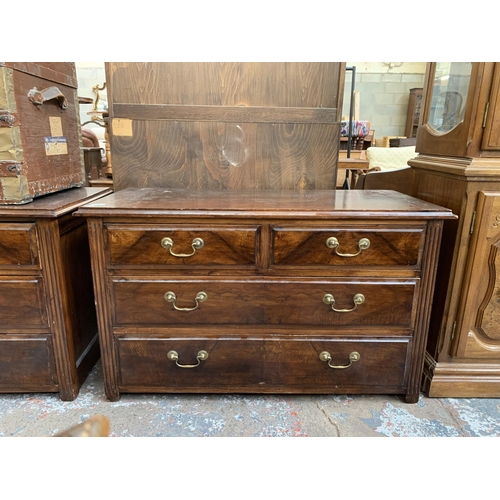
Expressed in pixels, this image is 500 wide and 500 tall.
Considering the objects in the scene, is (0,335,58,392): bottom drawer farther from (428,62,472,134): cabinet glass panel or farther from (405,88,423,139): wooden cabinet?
(405,88,423,139): wooden cabinet

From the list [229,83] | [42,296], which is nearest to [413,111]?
[229,83]

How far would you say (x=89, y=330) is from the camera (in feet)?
5.68

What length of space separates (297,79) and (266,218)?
0.89m

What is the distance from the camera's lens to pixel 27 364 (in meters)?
1.49

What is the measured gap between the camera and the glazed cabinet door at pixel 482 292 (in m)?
1.39

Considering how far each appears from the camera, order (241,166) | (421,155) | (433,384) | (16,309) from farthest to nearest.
→ 1. (241,166)
2. (421,155)
3. (433,384)
4. (16,309)

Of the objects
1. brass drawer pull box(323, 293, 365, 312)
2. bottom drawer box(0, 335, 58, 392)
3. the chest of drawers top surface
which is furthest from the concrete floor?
the chest of drawers top surface

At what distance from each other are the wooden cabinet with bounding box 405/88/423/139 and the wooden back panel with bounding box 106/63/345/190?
17.9ft

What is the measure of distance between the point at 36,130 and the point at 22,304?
2.18ft

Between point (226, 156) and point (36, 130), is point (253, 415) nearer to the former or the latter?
point (226, 156)

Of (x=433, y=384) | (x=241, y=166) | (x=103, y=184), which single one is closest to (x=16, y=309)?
(x=241, y=166)

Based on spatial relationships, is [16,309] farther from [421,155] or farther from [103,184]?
[421,155]

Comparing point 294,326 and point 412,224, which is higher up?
point 412,224

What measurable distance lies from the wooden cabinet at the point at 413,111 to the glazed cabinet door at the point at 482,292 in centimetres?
579
